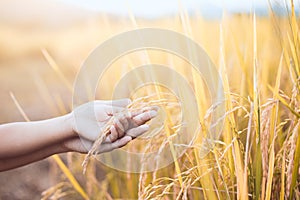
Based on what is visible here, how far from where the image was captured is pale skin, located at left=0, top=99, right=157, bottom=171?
1220 millimetres

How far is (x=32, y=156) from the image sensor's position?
1.33 meters

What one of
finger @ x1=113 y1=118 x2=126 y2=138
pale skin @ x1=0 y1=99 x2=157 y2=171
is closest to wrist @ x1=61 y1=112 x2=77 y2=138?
pale skin @ x1=0 y1=99 x2=157 y2=171

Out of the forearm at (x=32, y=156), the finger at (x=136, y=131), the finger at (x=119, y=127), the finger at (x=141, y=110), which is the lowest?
the forearm at (x=32, y=156)

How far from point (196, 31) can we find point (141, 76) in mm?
196

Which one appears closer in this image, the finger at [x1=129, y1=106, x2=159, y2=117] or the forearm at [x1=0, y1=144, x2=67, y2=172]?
the finger at [x1=129, y1=106, x2=159, y2=117]

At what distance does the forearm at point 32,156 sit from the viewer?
132cm

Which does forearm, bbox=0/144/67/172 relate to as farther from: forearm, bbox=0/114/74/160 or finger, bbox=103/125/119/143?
finger, bbox=103/125/119/143

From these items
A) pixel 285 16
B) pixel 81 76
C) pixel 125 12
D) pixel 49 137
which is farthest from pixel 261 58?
pixel 49 137

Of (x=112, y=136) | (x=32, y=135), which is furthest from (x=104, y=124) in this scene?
(x=32, y=135)

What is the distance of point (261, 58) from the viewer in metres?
1.46

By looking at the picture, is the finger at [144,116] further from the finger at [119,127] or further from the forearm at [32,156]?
the forearm at [32,156]

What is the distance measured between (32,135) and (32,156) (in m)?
0.06

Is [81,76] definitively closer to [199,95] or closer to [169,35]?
[169,35]

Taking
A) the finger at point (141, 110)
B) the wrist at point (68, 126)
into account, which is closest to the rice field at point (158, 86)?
the finger at point (141, 110)
